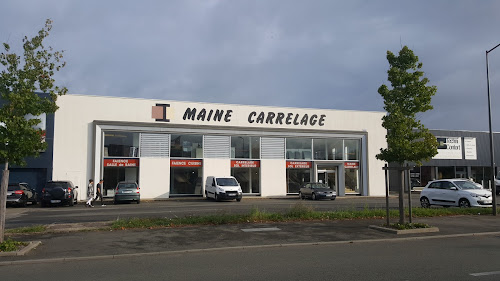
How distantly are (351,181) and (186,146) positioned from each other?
1603cm

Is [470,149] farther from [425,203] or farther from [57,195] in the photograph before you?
[57,195]

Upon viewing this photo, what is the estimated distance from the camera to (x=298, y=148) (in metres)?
36.8

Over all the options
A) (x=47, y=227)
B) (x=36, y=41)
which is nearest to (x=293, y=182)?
(x=47, y=227)

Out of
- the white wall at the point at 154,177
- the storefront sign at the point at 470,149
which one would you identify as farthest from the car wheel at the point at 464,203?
the storefront sign at the point at 470,149

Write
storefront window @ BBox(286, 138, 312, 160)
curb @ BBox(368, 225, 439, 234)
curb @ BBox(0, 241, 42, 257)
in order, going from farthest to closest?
storefront window @ BBox(286, 138, 312, 160) → curb @ BBox(368, 225, 439, 234) → curb @ BBox(0, 241, 42, 257)

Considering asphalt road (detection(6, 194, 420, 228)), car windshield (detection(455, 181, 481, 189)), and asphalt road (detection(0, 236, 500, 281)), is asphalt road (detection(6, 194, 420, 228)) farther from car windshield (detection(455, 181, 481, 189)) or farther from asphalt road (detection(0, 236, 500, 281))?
asphalt road (detection(0, 236, 500, 281))

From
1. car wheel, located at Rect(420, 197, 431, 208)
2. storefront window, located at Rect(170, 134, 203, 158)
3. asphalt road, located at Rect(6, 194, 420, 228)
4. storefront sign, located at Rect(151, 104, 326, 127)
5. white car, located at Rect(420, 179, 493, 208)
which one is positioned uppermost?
storefront sign, located at Rect(151, 104, 326, 127)

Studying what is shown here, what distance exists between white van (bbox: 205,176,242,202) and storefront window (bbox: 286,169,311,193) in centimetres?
775

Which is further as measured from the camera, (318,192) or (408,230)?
(318,192)

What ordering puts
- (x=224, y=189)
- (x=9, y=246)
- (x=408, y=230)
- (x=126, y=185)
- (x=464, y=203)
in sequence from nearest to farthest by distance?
(x=9, y=246) < (x=408, y=230) < (x=464, y=203) < (x=126, y=185) < (x=224, y=189)

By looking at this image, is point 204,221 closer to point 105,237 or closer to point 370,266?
point 105,237

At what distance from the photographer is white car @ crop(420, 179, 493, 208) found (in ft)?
64.1

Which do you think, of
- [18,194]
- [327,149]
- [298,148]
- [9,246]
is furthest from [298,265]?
[327,149]

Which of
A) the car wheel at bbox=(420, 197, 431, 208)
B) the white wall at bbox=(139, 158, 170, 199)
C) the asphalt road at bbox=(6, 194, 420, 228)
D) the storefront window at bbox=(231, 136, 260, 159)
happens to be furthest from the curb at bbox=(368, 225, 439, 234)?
the storefront window at bbox=(231, 136, 260, 159)
